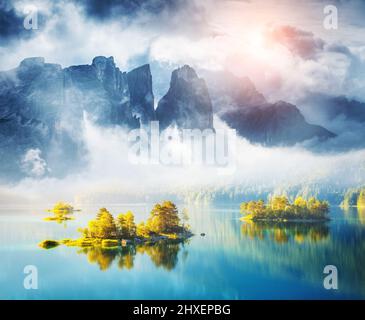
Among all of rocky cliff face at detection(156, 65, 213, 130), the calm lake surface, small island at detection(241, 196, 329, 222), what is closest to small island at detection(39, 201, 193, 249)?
the calm lake surface

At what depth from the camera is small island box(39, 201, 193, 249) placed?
1373cm

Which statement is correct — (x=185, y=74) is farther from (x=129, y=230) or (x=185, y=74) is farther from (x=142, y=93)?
(x=129, y=230)

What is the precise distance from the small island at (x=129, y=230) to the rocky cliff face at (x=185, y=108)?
8.16 feet

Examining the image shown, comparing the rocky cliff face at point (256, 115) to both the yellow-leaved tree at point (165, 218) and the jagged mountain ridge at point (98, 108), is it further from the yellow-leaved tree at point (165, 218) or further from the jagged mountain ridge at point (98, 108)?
the yellow-leaved tree at point (165, 218)

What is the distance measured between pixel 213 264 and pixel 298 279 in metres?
2.23

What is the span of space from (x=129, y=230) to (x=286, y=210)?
469 centimetres

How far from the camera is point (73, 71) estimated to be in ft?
47.5

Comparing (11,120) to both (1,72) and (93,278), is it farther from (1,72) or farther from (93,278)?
(93,278)

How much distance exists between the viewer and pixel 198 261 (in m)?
13.6

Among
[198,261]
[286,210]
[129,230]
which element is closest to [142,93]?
[129,230]

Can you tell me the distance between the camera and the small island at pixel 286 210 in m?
15.0
